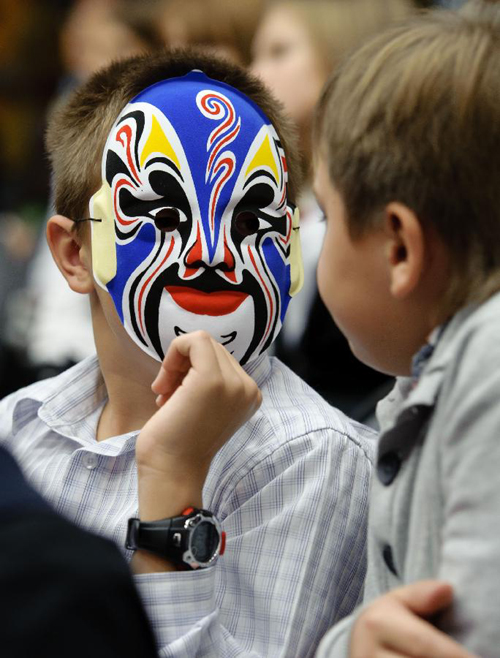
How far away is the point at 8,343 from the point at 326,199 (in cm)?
227

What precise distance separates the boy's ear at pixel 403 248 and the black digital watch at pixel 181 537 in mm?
386

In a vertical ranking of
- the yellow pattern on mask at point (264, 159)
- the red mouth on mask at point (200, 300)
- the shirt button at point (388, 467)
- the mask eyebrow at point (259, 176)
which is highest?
the yellow pattern on mask at point (264, 159)

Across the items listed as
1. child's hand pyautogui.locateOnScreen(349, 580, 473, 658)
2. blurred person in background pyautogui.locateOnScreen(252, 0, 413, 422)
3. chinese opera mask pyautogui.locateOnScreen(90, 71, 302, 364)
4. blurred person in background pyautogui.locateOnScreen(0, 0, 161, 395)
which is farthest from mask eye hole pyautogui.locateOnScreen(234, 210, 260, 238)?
blurred person in background pyautogui.locateOnScreen(0, 0, 161, 395)

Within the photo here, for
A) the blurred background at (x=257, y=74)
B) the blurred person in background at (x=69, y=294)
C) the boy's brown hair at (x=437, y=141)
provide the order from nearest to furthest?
the boy's brown hair at (x=437, y=141)
the blurred background at (x=257, y=74)
the blurred person in background at (x=69, y=294)

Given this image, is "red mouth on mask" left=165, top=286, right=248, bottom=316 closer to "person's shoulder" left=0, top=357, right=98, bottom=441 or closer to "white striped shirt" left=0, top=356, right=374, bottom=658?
"white striped shirt" left=0, top=356, right=374, bottom=658

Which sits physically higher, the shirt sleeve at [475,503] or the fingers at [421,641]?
the shirt sleeve at [475,503]

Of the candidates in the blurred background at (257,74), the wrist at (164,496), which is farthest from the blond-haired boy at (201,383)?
the blurred background at (257,74)

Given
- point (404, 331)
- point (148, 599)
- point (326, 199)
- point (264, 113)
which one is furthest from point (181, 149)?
point (148, 599)

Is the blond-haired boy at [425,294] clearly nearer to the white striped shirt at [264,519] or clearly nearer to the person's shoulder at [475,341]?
the person's shoulder at [475,341]

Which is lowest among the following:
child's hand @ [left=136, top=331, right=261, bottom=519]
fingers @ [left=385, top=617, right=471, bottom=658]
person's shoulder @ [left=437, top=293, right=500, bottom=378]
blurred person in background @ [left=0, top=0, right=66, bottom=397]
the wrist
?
blurred person in background @ [left=0, top=0, right=66, bottom=397]

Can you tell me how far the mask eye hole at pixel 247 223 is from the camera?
1462 millimetres

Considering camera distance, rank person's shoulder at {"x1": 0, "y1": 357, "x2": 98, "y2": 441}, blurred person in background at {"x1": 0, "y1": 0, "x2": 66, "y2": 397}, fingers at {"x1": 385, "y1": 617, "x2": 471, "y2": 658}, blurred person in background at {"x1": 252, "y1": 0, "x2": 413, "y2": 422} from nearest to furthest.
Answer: fingers at {"x1": 385, "y1": 617, "x2": 471, "y2": 658}
person's shoulder at {"x1": 0, "y1": 357, "x2": 98, "y2": 441}
blurred person in background at {"x1": 252, "y1": 0, "x2": 413, "y2": 422}
blurred person in background at {"x1": 0, "y1": 0, "x2": 66, "y2": 397}

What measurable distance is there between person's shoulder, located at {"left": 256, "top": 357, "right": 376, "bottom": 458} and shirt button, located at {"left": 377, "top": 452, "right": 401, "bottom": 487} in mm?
307

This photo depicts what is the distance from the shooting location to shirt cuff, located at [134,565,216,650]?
126cm
